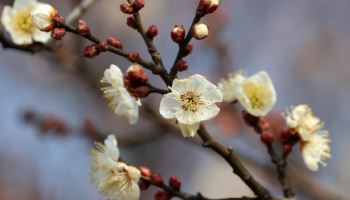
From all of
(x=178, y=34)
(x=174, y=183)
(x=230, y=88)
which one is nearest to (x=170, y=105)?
(x=178, y=34)

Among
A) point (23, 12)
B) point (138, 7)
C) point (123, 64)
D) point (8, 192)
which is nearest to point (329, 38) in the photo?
point (123, 64)

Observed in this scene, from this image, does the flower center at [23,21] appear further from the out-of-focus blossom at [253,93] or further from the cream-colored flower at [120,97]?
the out-of-focus blossom at [253,93]

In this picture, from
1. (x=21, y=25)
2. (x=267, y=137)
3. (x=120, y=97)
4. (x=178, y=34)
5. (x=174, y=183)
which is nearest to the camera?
(x=178, y=34)

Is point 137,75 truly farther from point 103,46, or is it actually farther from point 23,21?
point 23,21

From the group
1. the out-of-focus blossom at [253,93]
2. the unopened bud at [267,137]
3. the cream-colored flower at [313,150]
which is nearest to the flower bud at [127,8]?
the out-of-focus blossom at [253,93]

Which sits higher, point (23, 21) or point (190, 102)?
point (23, 21)

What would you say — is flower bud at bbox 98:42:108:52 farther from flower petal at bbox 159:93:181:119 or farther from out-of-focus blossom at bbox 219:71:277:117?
out-of-focus blossom at bbox 219:71:277:117
